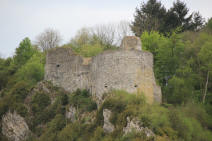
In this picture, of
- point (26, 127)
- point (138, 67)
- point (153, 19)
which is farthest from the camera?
point (153, 19)

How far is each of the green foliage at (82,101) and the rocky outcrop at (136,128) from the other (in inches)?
160

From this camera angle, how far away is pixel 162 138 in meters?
10.9

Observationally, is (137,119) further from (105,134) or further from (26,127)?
(26,127)

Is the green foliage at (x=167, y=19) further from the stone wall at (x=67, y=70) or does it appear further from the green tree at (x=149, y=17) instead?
the stone wall at (x=67, y=70)

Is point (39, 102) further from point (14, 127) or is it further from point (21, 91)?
point (14, 127)

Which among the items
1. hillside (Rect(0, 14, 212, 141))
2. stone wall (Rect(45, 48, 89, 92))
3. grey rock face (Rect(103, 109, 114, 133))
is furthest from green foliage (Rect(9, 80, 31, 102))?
grey rock face (Rect(103, 109, 114, 133))

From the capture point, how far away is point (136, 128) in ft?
38.0

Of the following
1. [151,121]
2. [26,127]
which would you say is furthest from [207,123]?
[26,127]

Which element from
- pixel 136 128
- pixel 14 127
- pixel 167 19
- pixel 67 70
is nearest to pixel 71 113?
A: pixel 67 70

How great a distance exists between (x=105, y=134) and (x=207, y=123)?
611 cm

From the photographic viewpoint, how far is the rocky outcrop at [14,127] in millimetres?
18531

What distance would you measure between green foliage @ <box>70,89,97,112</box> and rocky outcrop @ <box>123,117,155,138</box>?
4.06 metres

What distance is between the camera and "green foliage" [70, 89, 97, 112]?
15.8 metres

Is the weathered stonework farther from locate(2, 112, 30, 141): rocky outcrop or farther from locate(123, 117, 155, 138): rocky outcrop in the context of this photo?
locate(2, 112, 30, 141): rocky outcrop
